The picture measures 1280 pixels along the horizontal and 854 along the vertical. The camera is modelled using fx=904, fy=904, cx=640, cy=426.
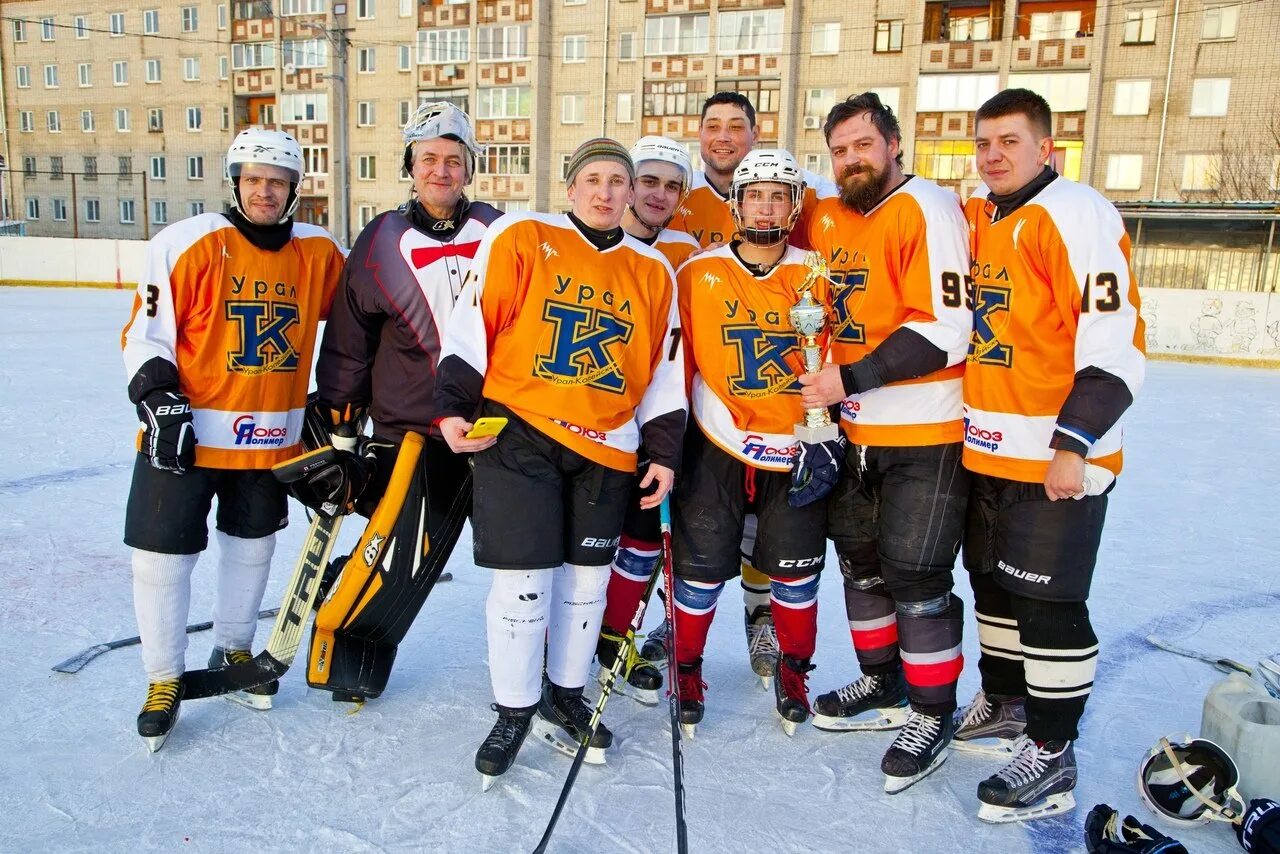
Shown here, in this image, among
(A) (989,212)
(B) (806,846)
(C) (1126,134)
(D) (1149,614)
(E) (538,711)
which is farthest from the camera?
(C) (1126,134)

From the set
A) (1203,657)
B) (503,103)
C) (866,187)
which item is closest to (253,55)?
(503,103)

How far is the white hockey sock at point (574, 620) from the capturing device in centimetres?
248

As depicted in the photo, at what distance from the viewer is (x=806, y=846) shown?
2094 millimetres

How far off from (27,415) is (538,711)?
18.7 ft

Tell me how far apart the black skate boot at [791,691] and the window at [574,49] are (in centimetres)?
2701

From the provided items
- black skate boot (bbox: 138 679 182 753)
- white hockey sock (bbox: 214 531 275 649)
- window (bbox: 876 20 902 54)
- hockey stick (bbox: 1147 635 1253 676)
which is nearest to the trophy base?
white hockey sock (bbox: 214 531 275 649)

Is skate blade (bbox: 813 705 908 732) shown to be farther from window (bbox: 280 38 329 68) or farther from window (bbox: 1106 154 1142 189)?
window (bbox: 280 38 329 68)

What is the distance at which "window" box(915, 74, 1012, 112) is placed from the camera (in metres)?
23.2

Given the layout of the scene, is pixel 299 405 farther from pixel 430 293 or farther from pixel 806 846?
pixel 806 846

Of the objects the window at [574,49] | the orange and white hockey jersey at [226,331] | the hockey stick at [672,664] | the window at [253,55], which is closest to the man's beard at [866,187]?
the hockey stick at [672,664]

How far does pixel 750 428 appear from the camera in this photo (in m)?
2.58

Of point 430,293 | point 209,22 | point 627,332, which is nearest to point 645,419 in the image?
point 627,332

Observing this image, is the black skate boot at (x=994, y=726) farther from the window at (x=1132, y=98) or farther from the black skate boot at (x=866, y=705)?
the window at (x=1132, y=98)

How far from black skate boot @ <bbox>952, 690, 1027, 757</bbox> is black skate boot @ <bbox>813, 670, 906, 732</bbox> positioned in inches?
7.0
